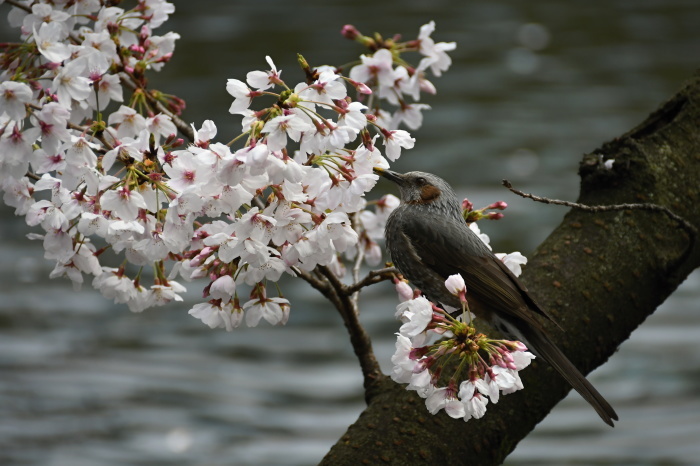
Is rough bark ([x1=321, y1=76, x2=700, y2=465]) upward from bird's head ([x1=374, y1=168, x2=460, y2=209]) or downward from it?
downward

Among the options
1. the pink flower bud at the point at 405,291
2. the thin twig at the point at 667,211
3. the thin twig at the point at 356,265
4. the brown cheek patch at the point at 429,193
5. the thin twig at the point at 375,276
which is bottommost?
the pink flower bud at the point at 405,291

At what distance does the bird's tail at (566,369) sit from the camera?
1900 mm

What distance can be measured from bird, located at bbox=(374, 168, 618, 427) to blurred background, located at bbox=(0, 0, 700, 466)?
6.30 ft

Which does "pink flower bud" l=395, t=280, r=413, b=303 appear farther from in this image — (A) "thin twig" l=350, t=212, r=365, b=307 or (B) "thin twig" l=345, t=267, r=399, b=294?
(A) "thin twig" l=350, t=212, r=365, b=307

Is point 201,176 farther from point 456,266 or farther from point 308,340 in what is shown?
point 308,340

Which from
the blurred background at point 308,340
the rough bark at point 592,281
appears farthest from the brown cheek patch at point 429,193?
the blurred background at point 308,340

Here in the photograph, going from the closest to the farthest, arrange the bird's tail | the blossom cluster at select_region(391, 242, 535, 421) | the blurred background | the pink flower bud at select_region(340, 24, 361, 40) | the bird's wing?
1. the blossom cluster at select_region(391, 242, 535, 421)
2. the bird's tail
3. the bird's wing
4. the pink flower bud at select_region(340, 24, 361, 40)
5. the blurred background

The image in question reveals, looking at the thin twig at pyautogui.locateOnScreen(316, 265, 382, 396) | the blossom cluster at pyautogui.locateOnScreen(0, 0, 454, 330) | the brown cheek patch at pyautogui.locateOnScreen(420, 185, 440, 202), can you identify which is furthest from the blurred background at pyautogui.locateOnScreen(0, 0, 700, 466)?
the blossom cluster at pyautogui.locateOnScreen(0, 0, 454, 330)

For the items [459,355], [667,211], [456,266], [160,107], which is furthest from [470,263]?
[160,107]

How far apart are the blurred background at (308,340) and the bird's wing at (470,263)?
6.45ft

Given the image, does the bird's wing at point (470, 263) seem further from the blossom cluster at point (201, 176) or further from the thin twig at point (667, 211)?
the blossom cluster at point (201, 176)

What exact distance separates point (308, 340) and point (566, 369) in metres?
3.08

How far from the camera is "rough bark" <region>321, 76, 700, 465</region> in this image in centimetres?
200

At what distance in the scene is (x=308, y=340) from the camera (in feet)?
16.4
